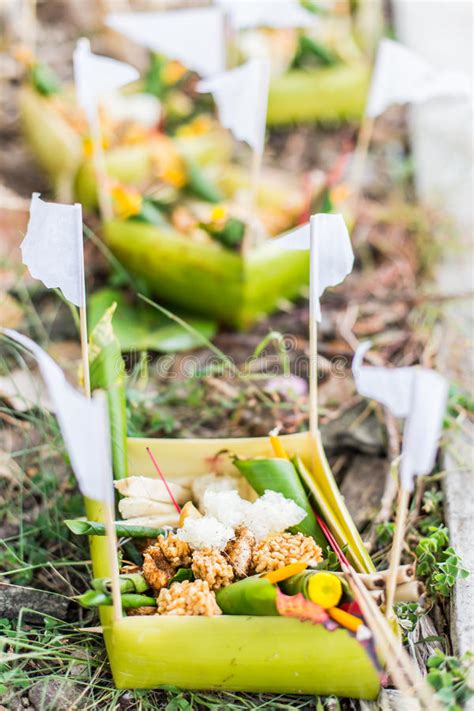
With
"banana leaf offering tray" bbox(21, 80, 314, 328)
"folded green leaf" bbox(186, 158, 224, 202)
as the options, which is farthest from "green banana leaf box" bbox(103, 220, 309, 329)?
"folded green leaf" bbox(186, 158, 224, 202)

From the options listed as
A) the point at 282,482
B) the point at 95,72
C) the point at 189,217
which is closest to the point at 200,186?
the point at 189,217

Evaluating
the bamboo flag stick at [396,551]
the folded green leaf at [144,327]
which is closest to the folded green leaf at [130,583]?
the bamboo flag stick at [396,551]

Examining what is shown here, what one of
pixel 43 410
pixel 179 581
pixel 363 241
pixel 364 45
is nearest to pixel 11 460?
pixel 43 410

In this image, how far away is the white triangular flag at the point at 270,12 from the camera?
177 cm

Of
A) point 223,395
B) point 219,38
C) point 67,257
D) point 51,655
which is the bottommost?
point 51,655

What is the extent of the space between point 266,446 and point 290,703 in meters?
0.31

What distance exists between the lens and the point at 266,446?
1068 mm

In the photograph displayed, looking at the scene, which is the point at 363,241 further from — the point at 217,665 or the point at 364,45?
the point at 217,665

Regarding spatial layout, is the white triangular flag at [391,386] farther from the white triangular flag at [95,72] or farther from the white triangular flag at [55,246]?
the white triangular flag at [95,72]

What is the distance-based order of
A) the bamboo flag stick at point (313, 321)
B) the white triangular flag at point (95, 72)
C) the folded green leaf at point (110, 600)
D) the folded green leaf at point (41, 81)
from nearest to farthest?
the folded green leaf at point (110, 600) < the bamboo flag stick at point (313, 321) < the white triangular flag at point (95, 72) < the folded green leaf at point (41, 81)

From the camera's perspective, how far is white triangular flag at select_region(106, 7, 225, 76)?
1695 millimetres

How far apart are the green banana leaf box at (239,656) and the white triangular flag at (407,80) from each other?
1.03m

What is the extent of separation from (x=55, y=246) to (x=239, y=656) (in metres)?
0.47

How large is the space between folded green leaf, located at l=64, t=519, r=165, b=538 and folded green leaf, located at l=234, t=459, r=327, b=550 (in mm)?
127
